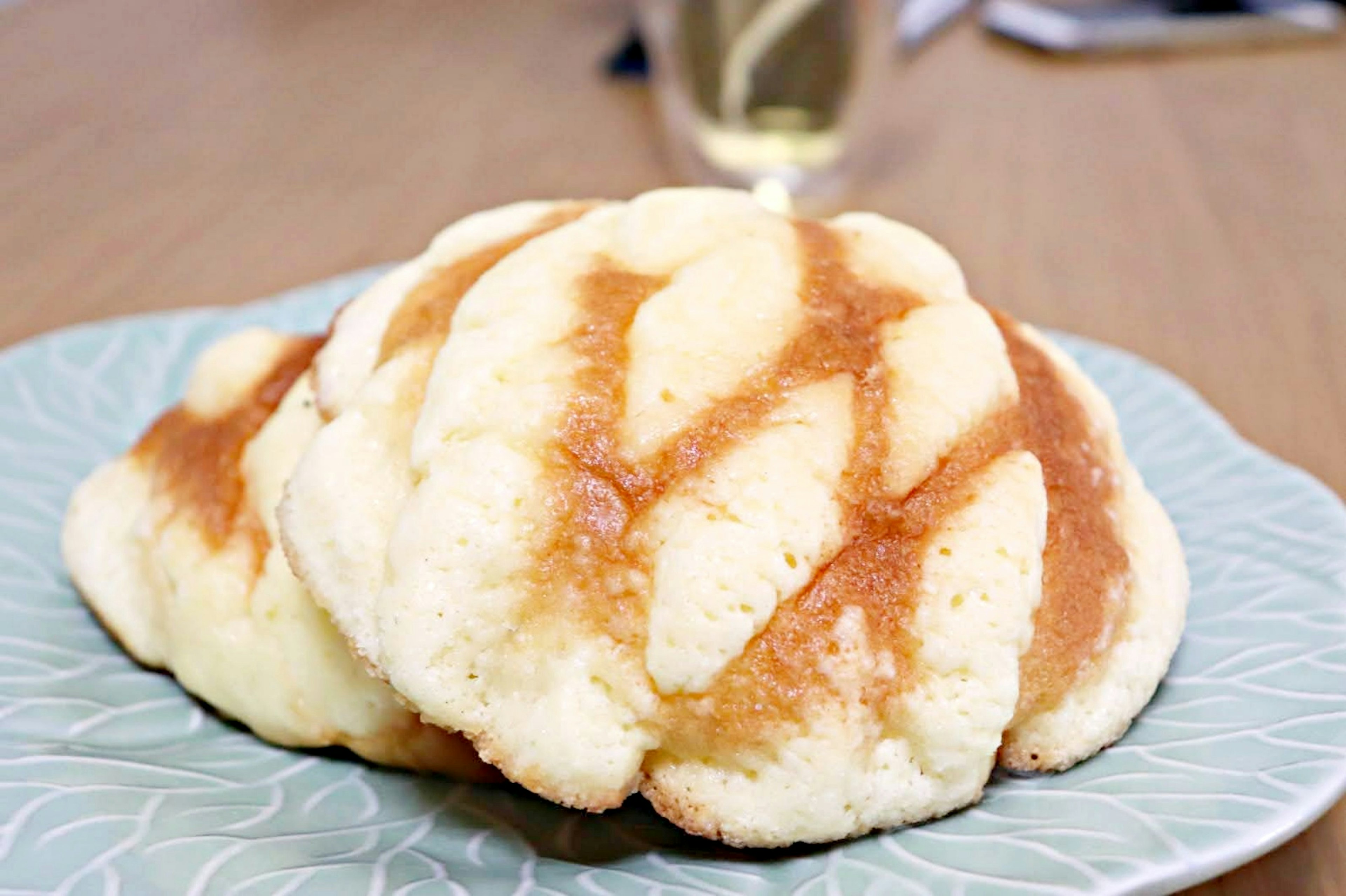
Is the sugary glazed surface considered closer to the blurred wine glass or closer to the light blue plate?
the light blue plate

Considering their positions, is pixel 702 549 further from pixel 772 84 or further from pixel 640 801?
pixel 772 84

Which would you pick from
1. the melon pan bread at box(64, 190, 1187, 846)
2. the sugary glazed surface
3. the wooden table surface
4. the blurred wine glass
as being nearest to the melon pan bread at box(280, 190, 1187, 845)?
the melon pan bread at box(64, 190, 1187, 846)

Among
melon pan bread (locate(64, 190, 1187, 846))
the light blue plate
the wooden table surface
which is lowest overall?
the wooden table surface

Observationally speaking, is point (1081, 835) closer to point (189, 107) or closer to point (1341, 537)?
point (1341, 537)

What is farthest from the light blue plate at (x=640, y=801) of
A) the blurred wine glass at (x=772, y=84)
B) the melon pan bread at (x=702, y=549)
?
the blurred wine glass at (x=772, y=84)

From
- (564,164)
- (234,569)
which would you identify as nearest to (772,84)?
(564,164)
